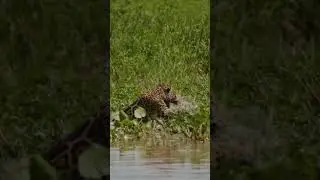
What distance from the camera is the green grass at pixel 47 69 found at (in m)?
0.98

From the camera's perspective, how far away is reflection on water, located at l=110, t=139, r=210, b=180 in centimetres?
142

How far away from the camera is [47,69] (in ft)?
3.22

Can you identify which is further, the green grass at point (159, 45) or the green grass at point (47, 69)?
the green grass at point (159, 45)

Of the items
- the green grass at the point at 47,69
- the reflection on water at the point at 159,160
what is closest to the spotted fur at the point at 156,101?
the reflection on water at the point at 159,160

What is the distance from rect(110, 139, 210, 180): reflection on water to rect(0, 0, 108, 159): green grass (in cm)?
42

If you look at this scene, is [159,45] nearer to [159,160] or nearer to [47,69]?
[159,160]

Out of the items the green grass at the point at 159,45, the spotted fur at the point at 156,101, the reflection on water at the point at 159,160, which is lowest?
the reflection on water at the point at 159,160

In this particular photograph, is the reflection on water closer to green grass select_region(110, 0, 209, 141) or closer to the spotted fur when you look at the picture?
the spotted fur

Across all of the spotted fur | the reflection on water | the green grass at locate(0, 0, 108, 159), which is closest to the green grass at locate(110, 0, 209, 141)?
the spotted fur

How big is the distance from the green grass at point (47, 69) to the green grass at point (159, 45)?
1282 millimetres

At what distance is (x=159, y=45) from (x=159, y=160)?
98 cm

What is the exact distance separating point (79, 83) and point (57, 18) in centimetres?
11

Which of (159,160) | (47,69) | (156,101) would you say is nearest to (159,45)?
(156,101)

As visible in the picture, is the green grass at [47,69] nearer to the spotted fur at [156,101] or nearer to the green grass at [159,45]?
the spotted fur at [156,101]
